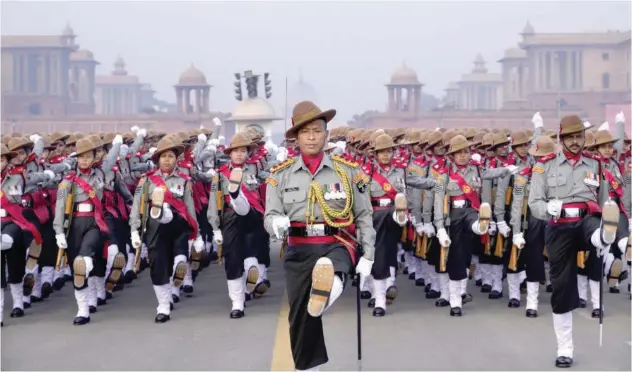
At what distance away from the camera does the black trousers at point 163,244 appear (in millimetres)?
12492

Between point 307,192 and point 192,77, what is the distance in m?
83.0

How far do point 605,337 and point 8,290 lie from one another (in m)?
7.77

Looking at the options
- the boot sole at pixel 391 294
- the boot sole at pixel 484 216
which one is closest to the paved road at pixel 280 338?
the boot sole at pixel 391 294

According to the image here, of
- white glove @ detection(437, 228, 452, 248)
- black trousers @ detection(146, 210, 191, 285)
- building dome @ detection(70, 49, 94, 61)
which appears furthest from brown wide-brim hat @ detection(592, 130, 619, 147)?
building dome @ detection(70, 49, 94, 61)

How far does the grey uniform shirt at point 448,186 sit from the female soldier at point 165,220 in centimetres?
268

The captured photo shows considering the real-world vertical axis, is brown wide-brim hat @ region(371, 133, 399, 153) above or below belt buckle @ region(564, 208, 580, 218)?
above

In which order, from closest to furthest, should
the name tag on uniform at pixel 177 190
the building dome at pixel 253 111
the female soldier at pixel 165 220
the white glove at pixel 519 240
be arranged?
the white glove at pixel 519 240 → the female soldier at pixel 165 220 → the name tag on uniform at pixel 177 190 → the building dome at pixel 253 111

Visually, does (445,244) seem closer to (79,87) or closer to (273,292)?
(273,292)

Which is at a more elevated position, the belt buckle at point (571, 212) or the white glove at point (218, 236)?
the belt buckle at point (571, 212)

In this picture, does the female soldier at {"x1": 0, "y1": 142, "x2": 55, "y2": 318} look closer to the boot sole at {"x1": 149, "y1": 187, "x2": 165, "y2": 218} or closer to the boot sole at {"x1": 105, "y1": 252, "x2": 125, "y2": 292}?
the boot sole at {"x1": 105, "y1": 252, "x2": 125, "y2": 292}

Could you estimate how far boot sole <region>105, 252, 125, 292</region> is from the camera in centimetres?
1374

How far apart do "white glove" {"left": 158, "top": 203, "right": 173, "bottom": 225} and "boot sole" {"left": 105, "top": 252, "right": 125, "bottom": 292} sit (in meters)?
1.50

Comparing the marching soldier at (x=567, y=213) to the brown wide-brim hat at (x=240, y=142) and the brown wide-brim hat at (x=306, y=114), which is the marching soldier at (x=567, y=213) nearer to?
the brown wide-brim hat at (x=306, y=114)

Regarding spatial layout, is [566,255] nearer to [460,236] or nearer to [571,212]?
[571,212]
